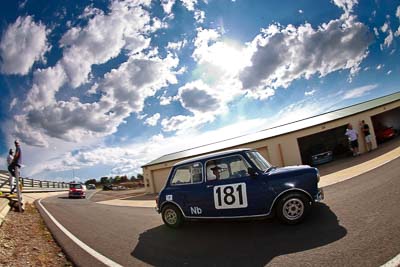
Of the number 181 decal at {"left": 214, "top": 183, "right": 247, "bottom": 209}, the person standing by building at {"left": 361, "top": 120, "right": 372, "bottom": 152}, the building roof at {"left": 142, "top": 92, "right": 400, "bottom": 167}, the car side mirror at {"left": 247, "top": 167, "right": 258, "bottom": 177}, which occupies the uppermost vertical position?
the building roof at {"left": 142, "top": 92, "right": 400, "bottom": 167}

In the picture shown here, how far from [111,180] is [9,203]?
230 ft

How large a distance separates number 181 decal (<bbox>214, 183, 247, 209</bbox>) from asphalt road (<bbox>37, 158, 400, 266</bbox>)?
1.85 feet

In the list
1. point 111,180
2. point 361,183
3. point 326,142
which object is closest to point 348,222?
point 361,183

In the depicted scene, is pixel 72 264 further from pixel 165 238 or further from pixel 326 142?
pixel 326 142

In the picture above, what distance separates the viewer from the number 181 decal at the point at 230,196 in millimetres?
5227

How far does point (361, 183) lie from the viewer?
7.48 meters

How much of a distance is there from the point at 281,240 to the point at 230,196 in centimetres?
142

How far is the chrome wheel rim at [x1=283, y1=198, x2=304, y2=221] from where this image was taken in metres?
4.91

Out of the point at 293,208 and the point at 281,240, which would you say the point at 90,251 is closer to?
the point at 281,240

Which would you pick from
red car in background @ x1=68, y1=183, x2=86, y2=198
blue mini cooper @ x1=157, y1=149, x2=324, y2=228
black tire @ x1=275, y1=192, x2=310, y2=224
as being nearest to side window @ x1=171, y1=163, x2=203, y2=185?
blue mini cooper @ x1=157, y1=149, x2=324, y2=228

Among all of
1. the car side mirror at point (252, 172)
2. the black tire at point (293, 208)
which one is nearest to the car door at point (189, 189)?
the car side mirror at point (252, 172)

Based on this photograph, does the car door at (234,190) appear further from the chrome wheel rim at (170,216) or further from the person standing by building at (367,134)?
the person standing by building at (367,134)

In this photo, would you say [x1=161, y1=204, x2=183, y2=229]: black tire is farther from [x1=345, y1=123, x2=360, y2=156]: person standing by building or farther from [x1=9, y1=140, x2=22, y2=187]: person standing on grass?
[x1=345, y1=123, x2=360, y2=156]: person standing by building

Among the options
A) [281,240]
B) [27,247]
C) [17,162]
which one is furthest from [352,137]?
[17,162]
